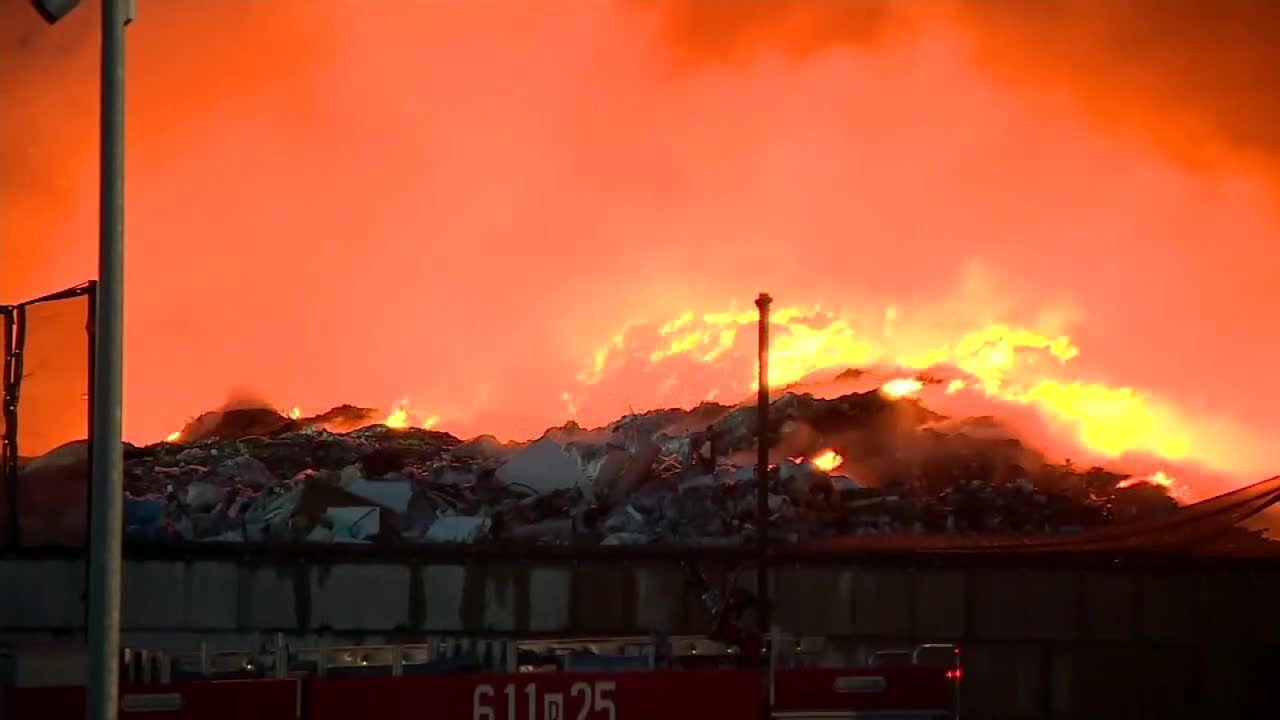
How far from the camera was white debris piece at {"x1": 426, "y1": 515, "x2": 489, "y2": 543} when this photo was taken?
A: 27.9m

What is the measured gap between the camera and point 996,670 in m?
22.2

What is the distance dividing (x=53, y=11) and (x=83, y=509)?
10.0 feet

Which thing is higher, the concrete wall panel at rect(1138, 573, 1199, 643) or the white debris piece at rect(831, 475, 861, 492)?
the white debris piece at rect(831, 475, 861, 492)

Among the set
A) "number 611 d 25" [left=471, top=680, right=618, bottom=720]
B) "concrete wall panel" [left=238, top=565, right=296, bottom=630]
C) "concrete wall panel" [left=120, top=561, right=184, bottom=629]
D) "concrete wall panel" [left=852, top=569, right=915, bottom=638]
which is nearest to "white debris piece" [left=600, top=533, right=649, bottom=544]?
"concrete wall panel" [left=852, top=569, right=915, bottom=638]

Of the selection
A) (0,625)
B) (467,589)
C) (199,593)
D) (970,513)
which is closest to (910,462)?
(970,513)

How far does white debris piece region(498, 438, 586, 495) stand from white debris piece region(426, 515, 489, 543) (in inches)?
76.8

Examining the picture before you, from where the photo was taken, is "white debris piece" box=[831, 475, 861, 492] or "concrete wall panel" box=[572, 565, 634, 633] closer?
"concrete wall panel" box=[572, 565, 634, 633]

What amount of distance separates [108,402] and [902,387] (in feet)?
84.1

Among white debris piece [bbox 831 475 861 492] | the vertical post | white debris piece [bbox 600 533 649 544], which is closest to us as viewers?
the vertical post

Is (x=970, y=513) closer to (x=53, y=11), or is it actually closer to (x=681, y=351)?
(x=681, y=351)

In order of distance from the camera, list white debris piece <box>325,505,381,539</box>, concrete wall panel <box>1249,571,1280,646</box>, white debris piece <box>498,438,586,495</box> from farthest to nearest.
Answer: white debris piece <box>498,438,586,495</box>, white debris piece <box>325,505,381,539</box>, concrete wall panel <box>1249,571,1280,646</box>

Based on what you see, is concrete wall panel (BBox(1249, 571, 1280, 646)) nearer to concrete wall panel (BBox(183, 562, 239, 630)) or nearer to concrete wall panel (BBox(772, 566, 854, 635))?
concrete wall panel (BBox(772, 566, 854, 635))

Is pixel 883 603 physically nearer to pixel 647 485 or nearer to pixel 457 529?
pixel 647 485

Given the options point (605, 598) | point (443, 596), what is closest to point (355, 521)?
point (443, 596)
